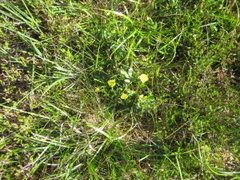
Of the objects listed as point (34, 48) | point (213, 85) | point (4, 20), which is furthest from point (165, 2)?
point (4, 20)

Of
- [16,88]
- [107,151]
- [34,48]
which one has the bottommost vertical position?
[107,151]

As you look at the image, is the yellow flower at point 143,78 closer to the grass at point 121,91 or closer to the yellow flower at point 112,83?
the grass at point 121,91

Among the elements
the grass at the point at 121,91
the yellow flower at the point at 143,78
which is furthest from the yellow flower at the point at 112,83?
the yellow flower at the point at 143,78

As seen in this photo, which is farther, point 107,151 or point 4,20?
point 4,20

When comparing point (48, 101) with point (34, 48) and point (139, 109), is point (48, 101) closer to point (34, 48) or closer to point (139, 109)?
point (34, 48)

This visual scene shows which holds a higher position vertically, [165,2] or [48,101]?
[165,2]

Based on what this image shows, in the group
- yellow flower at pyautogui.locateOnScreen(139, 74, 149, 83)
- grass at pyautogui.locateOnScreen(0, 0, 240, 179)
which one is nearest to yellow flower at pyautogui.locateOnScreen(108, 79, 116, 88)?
grass at pyautogui.locateOnScreen(0, 0, 240, 179)

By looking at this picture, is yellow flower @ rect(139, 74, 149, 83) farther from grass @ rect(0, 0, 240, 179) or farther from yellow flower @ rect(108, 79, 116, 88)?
yellow flower @ rect(108, 79, 116, 88)

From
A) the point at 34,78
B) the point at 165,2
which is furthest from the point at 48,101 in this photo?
the point at 165,2
